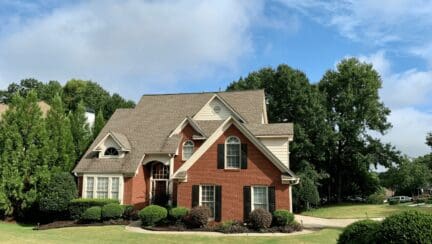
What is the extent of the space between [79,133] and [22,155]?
5968 millimetres

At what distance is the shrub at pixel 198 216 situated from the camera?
68.1 ft

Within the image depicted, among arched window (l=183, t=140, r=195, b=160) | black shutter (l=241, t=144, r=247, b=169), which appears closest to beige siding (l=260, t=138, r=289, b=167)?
black shutter (l=241, t=144, r=247, b=169)

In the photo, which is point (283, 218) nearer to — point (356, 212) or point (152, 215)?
point (152, 215)

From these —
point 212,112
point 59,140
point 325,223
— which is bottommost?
point 325,223

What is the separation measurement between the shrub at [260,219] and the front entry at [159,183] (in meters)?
9.27

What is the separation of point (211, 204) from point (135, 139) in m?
9.49

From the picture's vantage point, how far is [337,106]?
4759cm

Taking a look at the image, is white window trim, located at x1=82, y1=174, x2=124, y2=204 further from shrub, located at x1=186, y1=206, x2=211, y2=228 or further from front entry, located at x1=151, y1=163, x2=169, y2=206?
shrub, located at x1=186, y1=206, x2=211, y2=228

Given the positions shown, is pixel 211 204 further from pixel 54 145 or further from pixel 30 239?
pixel 54 145

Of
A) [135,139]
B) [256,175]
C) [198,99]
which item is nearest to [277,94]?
[198,99]

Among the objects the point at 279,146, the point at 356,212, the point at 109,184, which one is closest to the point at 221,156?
the point at 279,146

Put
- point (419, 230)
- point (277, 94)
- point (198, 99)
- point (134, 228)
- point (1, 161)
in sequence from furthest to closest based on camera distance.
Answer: point (277, 94), point (198, 99), point (1, 161), point (134, 228), point (419, 230)

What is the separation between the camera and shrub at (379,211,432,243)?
8.05 metres

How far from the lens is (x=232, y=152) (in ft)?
75.7
